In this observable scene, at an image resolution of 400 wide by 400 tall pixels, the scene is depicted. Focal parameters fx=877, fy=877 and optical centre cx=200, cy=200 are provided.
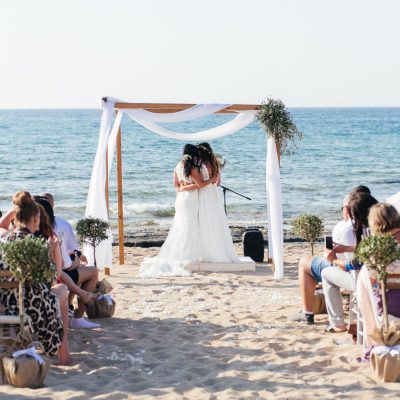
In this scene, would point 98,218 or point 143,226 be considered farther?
point 143,226

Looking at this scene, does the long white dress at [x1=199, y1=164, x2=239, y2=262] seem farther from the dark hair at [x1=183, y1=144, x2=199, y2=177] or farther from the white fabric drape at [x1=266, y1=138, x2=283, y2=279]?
the white fabric drape at [x1=266, y1=138, x2=283, y2=279]

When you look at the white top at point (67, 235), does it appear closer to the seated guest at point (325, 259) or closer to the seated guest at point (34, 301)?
the seated guest at point (34, 301)

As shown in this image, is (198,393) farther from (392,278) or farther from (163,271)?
(163,271)

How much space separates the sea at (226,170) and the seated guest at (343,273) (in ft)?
35.7

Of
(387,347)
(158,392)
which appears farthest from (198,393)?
(387,347)

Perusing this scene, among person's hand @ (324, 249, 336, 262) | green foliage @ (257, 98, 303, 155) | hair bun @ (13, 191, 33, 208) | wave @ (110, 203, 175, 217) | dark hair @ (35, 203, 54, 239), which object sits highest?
green foliage @ (257, 98, 303, 155)

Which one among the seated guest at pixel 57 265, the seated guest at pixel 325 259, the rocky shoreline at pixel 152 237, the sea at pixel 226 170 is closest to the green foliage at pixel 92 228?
the seated guest at pixel 325 259

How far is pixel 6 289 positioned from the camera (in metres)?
6.32

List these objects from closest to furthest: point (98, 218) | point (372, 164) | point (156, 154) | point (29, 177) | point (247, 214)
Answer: point (98, 218)
point (247, 214)
point (29, 177)
point (372, 164)
point (156, 154)

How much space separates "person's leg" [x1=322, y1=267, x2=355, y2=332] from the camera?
282 inches

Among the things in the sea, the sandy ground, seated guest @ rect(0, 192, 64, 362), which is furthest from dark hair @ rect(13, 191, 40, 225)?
the sea

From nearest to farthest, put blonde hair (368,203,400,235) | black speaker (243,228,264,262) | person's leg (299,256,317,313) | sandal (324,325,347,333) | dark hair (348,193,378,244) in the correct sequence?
blonde hair (368,203,400,235), dark hair (348,193,378,244), sandal (324,325,347,333), person's leg (299,256,317,313), black speaker (243,228,264,262)

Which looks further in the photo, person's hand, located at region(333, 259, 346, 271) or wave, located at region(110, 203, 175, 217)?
wave, located at region(110, 203, 175, 217)

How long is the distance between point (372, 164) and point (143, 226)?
24.1 metres
